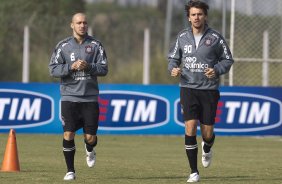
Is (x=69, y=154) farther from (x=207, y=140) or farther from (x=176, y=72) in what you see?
(x=207, y=140)

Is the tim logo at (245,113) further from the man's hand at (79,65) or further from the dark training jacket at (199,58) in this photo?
the man's hand at (79,65)

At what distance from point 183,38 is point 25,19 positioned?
69.2 feet

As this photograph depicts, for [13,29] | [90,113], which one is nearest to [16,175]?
[90,113]

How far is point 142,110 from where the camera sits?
2539 cm

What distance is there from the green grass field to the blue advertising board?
23 cm

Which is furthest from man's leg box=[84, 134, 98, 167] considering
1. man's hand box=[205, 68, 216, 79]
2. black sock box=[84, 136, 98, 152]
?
man's hand box=[205, 68, 216, 79]

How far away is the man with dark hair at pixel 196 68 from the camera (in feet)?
47.2

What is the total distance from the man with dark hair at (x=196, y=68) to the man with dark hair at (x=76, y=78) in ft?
3.28

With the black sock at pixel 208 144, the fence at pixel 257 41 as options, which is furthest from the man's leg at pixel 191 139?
the fence at pixel 257 41

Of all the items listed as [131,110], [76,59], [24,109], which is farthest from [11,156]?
A: [131,110]

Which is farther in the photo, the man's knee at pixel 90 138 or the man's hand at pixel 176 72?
the man's knee at pixel 90 138

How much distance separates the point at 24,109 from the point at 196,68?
1114 centimetres

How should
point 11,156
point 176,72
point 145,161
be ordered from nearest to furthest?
point 176,72 < point 11,156 < point 145,161

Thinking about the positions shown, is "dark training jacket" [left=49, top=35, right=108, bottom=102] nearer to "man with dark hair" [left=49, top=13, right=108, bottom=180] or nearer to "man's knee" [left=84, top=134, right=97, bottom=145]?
"man with dark hair" [left=49, top=13, right=108, bottom=180]
